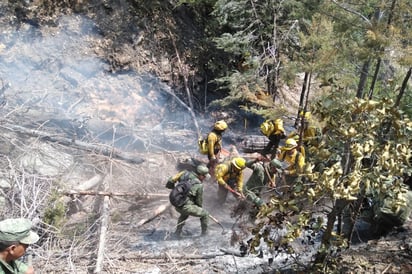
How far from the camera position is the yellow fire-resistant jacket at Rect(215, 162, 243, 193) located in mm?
7930

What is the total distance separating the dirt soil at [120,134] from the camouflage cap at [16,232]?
2.99m

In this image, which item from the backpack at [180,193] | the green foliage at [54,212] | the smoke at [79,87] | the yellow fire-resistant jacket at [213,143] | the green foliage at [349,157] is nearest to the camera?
the green foliage at [349,157]

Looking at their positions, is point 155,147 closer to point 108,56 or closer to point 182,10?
point 108,56

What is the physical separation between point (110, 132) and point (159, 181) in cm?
209

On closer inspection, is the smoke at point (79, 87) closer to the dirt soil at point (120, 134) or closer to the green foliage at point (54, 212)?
the dirt soil at point (120, 134)

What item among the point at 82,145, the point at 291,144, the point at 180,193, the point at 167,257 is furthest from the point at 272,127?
the point at 82,145

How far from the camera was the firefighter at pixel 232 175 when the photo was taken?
7898 mm

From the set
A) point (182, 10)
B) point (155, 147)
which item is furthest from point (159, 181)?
point (182, 10)

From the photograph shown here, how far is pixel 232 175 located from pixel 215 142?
2.63ft

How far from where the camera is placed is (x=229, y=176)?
8.09m

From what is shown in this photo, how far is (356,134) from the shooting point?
4.91 m

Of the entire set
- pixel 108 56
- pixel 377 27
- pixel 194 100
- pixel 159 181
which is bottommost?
pixel 159 181

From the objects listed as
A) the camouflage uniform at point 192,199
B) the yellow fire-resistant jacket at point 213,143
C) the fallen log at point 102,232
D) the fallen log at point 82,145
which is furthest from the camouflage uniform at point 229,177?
the fallen log at point 82,145

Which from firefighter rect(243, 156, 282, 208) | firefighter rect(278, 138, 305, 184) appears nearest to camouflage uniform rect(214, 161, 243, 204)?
firefighter rect(243, 156, 282, 208)
